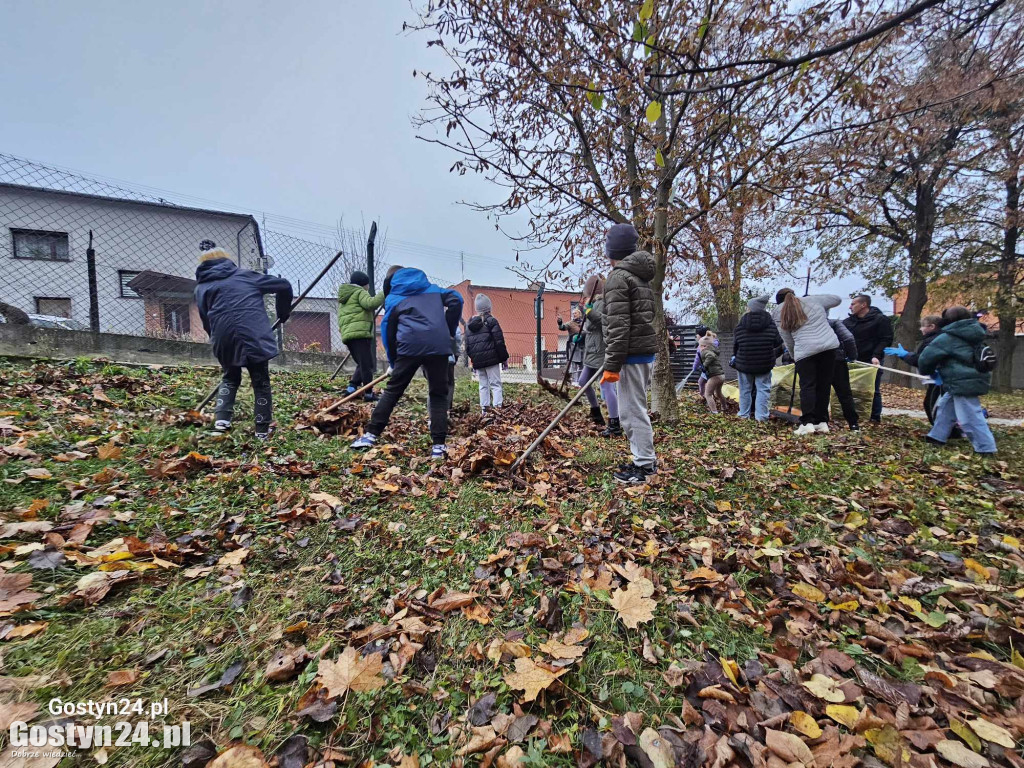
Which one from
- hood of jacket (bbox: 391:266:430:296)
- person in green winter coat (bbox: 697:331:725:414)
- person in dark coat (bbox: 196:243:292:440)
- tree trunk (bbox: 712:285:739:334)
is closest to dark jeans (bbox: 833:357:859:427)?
person in green winter coat (bbox: 697:331:725:414)

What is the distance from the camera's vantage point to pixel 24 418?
11.1 ft

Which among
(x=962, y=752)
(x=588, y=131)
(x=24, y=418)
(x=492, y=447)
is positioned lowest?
(x=962, y=752)

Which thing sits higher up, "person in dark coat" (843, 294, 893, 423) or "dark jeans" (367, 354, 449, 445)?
"person in dark coat" (843, 294, 893, 423)

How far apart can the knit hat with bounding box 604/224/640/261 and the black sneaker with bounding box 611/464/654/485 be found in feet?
5.79

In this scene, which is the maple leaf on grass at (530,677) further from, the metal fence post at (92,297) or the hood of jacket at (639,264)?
the metal fence post at (92,297)

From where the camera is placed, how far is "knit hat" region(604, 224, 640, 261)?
11.4 ft

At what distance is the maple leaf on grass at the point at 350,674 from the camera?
142 centimetres

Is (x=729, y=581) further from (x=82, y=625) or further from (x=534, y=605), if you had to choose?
(x=82, y=625)

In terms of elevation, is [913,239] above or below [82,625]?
above

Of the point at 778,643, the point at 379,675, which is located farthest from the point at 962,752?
the point at 379,675

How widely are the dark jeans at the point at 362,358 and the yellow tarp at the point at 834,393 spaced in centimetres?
627

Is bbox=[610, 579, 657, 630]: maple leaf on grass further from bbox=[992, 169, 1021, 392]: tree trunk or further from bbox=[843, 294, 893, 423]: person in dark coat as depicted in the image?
bbox=[992, 169, 1021, 392]: tree trunk

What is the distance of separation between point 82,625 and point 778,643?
8.82ft

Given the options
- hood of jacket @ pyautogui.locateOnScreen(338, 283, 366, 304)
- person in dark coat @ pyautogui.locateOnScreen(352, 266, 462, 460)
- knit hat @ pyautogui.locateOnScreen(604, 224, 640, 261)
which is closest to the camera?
knit hat @ pyautogui.locateOnScreen(604, 224, 640, 261)
